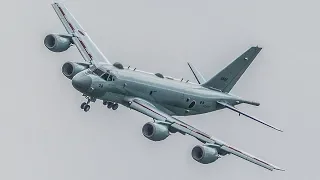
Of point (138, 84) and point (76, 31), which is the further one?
point (76, 31)

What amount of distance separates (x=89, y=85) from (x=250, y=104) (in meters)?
23.9

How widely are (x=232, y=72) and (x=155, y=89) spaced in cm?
1377

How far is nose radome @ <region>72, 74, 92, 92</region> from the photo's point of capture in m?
145

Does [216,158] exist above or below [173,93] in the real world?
below

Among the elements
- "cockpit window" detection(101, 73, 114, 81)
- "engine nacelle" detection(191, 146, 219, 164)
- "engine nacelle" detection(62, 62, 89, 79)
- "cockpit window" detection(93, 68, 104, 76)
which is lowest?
"engine nacelle" detection(191, 146, 219, 164)

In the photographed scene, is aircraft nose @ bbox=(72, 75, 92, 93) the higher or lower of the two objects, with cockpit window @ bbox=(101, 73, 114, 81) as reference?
lower

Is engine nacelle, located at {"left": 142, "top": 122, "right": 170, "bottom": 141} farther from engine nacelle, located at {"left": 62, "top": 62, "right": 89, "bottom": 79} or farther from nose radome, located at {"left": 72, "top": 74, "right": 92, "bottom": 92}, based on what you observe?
engine nacelle, located at {"left": 62, "top": 62, "right": 89, "bottom": 79}

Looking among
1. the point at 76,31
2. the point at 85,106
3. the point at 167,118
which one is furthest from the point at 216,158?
the point at 76,31

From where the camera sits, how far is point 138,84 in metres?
150

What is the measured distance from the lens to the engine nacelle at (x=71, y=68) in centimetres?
14875

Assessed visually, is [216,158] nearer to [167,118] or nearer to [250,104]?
[167,118]

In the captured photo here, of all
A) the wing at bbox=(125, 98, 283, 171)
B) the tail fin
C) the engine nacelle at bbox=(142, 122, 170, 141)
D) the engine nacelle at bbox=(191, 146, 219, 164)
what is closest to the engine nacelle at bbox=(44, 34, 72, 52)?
the wing at bbox=(125, 98, 283, 171)

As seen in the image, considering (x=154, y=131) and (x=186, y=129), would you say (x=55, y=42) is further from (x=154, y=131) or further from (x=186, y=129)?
(x=186, y=129)

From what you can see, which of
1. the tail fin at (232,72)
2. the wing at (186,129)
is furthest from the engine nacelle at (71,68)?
the tail fin at (232,72)
